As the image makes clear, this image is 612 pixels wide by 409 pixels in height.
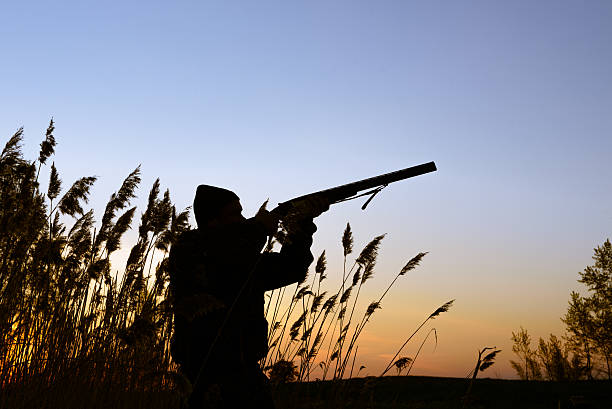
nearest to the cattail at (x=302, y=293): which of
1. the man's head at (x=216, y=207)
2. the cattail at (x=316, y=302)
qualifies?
the cattail at (x=316, y=302)

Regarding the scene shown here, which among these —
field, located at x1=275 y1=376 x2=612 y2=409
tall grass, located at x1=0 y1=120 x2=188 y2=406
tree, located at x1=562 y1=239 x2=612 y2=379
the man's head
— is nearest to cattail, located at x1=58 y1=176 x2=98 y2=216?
tall grass, located at x1=0 y1=120 x2=188 y2=406

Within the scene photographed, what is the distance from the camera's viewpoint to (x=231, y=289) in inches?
133

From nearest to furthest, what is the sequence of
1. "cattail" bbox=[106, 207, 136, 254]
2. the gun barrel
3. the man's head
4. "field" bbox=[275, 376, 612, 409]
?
the man's head < the gun barrel < "cattail" bbox=[106, 207, 136, 254] < "field" bbox=[275, 376, 612, 409]

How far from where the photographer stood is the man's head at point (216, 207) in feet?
11.7

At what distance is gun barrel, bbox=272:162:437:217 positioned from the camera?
157 inches

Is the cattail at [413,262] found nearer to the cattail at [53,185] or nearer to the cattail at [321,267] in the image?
the cattail at [321,267]

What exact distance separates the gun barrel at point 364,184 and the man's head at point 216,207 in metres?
0.35

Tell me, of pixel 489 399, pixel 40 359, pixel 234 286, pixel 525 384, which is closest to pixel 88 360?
pixel 40 359

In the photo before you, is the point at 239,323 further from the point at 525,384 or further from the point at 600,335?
the point at 600,335

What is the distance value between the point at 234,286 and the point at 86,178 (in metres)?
2.18

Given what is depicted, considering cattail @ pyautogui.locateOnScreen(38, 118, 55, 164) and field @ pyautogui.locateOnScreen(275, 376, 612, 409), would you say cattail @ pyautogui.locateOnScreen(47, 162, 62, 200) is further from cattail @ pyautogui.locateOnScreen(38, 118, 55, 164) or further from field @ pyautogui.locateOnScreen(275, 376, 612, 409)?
field @ pyautogui.locateOnScreen(275, 376, 612, 409)

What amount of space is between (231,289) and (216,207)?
56 centimetres

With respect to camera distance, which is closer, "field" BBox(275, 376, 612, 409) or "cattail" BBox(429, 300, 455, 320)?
"cattail" BBox(429, 300, 455, 320)

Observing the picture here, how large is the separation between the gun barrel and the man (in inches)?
15.5
